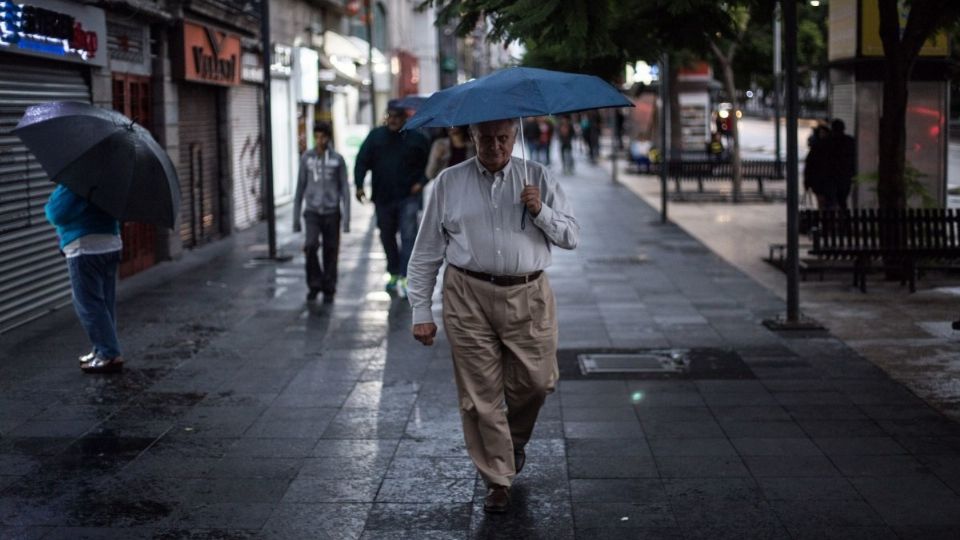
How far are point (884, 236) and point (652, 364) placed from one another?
506cm

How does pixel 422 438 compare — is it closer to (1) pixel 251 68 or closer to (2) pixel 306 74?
(1) pixel 251 68

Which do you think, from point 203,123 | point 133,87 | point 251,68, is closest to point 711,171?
point 251,68

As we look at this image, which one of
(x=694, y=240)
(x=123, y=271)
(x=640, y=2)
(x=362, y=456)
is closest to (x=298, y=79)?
(x=694, y=240)

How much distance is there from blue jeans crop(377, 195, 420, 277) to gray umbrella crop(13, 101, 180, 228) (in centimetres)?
482

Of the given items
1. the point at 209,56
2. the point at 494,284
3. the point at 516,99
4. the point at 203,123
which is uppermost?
the point at 209,56

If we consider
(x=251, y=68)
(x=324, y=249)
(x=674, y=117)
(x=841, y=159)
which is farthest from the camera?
(x=674, y=117)

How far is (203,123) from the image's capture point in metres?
20.0

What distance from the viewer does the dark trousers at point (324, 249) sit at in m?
13.4

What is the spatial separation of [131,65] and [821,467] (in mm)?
11523

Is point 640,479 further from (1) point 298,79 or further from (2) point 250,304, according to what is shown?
(1) point 298,79

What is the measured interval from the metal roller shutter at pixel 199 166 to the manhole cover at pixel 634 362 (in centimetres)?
900

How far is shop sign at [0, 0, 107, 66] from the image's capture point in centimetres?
1169

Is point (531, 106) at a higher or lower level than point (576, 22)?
lower

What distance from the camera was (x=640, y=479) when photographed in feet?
22.1
